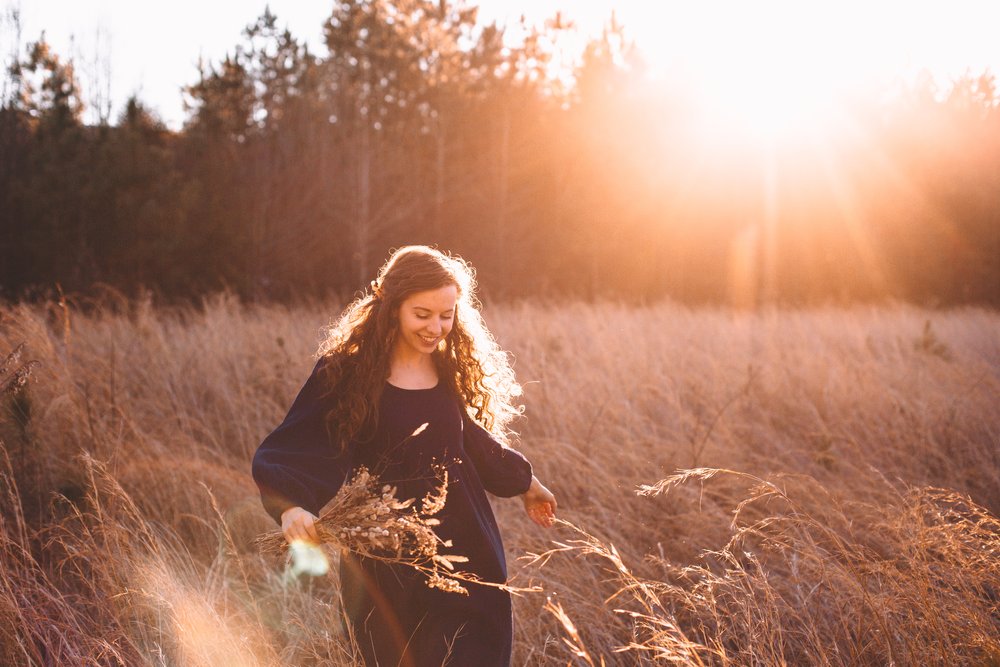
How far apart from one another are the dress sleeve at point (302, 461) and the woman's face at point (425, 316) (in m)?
0.29

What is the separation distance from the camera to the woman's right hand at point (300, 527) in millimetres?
1672

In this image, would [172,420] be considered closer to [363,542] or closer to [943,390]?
[363,542]

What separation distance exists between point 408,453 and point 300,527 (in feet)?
1.67

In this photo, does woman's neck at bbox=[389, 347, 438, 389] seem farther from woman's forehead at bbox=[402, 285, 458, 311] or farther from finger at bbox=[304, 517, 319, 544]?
finger at bbox=[304, 517, 319, 544]

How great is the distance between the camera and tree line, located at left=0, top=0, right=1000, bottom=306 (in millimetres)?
12477

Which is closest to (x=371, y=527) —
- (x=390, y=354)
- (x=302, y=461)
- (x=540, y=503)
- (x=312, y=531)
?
(x=312, y=531)

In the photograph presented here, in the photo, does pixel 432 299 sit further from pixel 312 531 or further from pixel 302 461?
pixel 312 531

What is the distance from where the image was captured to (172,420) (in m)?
4.73

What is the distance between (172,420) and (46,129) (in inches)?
429

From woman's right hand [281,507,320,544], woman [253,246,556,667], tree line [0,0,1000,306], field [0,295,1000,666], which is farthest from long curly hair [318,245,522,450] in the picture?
tree line [0,0,1000,306]

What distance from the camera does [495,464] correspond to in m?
2.37

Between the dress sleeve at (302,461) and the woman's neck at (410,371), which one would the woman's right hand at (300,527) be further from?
the woman's neck at (410,371)

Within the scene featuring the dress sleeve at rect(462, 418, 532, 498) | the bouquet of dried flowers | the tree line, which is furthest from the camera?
the tree line

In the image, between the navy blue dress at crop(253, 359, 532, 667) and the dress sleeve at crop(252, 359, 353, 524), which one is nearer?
the dress sleeve at crop(252, 359, 353, 524)
